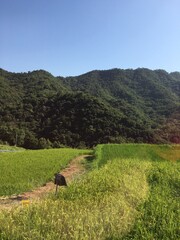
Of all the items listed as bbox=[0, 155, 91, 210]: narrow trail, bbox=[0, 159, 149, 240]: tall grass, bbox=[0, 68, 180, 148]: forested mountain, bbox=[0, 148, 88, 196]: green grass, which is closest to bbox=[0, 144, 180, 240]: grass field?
bbox=[0, 159, 149, 240]: tall grass

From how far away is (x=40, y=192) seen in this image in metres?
15.3

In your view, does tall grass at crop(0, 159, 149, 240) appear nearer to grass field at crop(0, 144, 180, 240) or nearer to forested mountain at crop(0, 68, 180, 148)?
grass field at crop(0, 144, 180, 240)

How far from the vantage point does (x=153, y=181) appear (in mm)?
14273

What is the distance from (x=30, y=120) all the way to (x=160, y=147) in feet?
158

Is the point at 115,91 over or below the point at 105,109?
over

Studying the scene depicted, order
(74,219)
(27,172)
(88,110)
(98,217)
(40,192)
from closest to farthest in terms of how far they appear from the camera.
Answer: (74,219)
(98,217)
(40,192)
(27,172)
(88,110)

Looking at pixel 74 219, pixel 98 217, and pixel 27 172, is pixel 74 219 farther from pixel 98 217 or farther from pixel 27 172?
pixel 27 172

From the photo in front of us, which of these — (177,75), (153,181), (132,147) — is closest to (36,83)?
(177,75)

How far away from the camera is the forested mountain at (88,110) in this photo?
63019 mm

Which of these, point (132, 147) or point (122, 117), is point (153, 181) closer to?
point (132, 147)

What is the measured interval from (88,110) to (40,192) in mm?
57079

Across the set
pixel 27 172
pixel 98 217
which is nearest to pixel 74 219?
pixel 98 217

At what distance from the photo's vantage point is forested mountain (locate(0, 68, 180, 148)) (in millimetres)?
63019

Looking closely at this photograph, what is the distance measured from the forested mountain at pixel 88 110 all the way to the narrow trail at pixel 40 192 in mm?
33860
